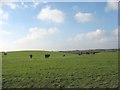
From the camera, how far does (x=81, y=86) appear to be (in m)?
26.1

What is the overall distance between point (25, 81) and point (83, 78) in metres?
6.05

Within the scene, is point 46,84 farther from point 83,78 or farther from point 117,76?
point 117,76

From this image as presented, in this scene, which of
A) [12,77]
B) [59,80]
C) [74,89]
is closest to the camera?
[74,89]

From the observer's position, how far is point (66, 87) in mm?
25797

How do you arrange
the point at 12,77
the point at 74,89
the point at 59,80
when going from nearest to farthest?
the point at 74,89 → the point at 59,80 → the point at 12,77

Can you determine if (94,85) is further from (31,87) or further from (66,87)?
(31,87)

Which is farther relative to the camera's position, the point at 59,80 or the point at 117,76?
the point at 117,76

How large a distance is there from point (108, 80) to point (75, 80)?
11.1 ft

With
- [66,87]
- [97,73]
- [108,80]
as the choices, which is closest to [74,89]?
[66,87]

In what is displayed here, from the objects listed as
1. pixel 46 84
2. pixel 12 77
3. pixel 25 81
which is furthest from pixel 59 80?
pixel 12 77

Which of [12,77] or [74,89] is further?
[12,77]

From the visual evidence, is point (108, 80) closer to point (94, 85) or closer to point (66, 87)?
point (94, 85)

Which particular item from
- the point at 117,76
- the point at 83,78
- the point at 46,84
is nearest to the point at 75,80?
the point at 83,78

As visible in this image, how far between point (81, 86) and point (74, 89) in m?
0.95
